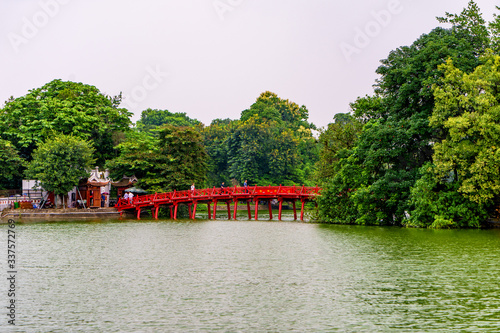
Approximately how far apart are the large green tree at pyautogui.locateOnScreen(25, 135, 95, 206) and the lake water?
1530cm

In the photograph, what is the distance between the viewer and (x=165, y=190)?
169ft

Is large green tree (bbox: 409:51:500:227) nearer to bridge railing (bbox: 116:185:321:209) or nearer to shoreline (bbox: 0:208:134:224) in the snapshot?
bridge railing (bbox: 116:185:321:209)

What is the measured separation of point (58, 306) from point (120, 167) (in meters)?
38.3

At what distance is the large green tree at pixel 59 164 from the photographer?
47.6 m

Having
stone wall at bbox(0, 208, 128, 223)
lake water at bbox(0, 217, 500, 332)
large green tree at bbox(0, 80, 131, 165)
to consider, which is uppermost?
large green tree at bbox(0, 80, 131, 165)

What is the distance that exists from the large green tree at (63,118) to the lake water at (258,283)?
23.4 m

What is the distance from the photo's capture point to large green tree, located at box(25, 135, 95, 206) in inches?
1875

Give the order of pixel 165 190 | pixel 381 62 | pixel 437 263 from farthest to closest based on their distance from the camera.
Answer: pixel 165 190 → pixel 381 62 → pixel 437 263

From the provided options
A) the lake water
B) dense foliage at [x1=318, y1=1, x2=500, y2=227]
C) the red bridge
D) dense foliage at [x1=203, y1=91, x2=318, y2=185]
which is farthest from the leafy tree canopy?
the lake water

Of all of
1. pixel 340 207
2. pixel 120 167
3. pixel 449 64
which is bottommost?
pixel 340 207

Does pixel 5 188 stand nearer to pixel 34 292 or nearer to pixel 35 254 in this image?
pixel 35 254

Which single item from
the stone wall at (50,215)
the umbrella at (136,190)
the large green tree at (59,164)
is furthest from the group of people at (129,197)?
the large green tree at (59,164)

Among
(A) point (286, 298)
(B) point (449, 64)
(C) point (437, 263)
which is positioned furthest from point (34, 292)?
(B) point (449, 64)

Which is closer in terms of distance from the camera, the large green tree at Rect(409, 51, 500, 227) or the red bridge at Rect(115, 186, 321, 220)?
the large green tree at Rect(409, 51, 500, 227)
